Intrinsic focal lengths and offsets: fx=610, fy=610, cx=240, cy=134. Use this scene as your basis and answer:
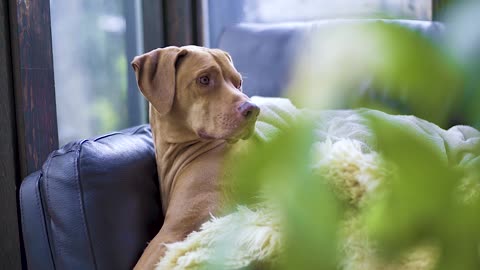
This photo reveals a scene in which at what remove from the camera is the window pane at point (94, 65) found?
195 cm

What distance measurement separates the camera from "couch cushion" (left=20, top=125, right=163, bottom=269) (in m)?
1.31

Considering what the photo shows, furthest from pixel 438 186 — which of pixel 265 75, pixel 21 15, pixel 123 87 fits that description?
pixel 123 87

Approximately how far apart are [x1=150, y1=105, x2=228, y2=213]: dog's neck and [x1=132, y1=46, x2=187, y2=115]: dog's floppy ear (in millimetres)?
66

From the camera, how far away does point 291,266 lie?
299 millimetres

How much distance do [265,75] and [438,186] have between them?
70.2 inches

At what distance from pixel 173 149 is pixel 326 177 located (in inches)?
42.7

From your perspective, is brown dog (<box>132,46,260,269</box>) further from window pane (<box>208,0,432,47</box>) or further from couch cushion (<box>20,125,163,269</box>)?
window pane (<box>208,0,432,47</box>)

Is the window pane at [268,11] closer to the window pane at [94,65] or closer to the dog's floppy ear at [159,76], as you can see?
the window pane at [94,65]

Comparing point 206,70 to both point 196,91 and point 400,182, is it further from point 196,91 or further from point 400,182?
point 400,182

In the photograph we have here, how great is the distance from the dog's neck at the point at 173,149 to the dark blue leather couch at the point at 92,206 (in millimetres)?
35

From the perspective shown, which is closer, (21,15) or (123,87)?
(21,15)

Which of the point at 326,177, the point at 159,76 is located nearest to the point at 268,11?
the point at 159,76

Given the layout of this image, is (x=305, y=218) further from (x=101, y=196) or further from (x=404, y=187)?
(x=101, y=196)

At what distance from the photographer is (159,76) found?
4.63 feet
